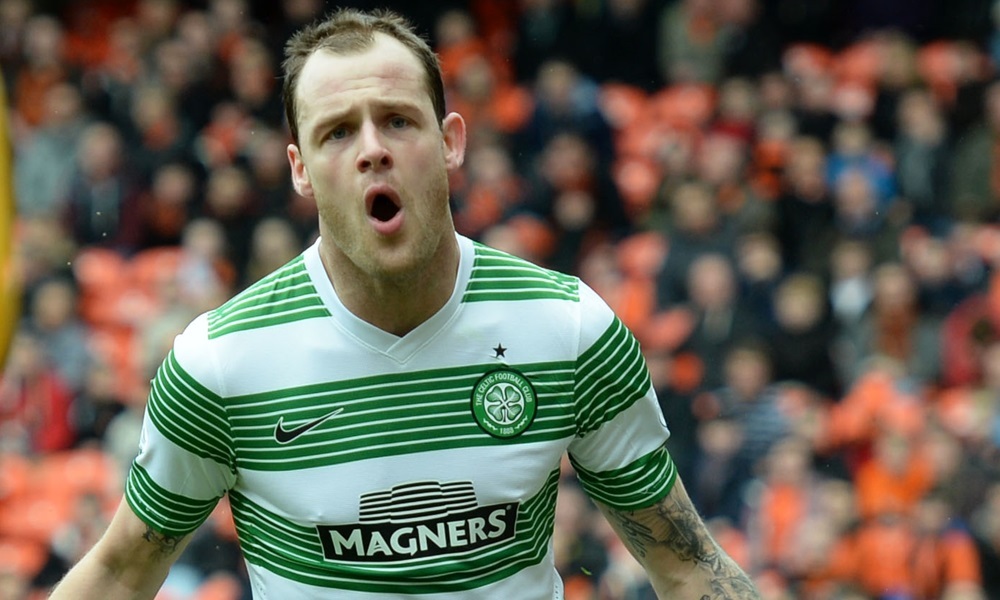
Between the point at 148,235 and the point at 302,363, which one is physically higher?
the point at 302,363

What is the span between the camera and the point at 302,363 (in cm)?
434

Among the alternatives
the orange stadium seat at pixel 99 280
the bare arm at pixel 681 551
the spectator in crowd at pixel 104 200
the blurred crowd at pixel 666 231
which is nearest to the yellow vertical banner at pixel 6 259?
→ the bare arm at pixel 681 551

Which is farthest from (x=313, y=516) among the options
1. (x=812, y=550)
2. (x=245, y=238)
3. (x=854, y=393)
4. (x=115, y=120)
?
(x=115, y=120)

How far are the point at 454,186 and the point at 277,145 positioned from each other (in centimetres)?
146

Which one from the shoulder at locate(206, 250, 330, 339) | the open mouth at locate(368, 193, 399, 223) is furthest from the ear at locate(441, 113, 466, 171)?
the shoulder at locate(206, 250, 330, 339)

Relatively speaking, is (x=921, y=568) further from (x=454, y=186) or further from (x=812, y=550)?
(x=454, y=186)

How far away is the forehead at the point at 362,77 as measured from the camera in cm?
419

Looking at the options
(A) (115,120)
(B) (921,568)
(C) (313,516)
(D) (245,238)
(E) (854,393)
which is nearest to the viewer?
(C) (313,516)

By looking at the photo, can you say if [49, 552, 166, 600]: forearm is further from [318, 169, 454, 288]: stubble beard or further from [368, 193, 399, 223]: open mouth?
[368, 193, 399, 223]: open mouth

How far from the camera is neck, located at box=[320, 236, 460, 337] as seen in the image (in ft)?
A: 14.2

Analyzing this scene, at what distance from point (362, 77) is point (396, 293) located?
1.71ft

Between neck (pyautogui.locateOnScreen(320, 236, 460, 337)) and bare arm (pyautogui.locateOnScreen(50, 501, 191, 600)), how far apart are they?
749 millimetres

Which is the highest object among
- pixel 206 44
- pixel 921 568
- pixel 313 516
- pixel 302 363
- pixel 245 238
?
pixel 302 363

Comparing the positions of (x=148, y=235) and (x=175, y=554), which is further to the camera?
(x=148, y=235)
